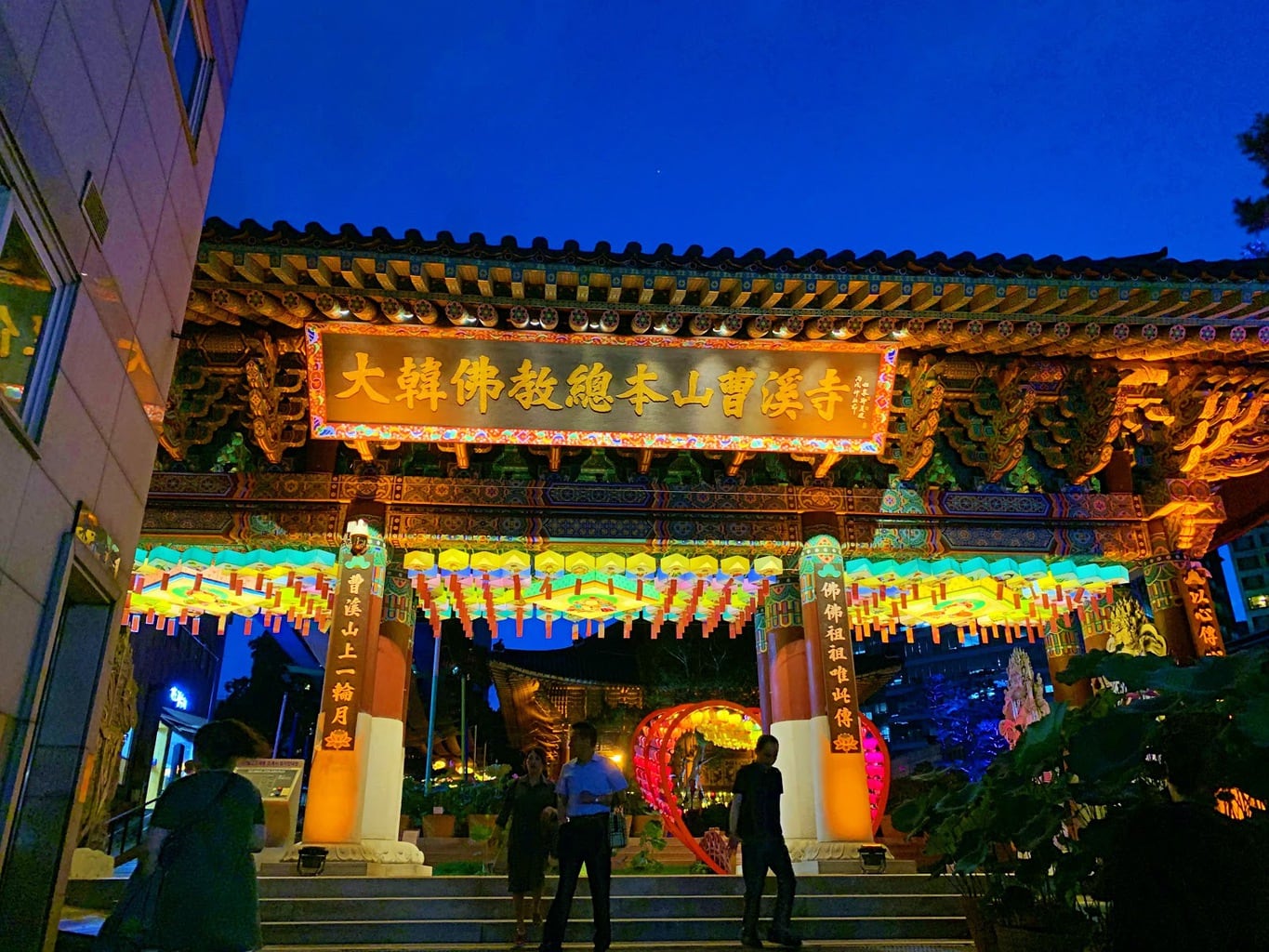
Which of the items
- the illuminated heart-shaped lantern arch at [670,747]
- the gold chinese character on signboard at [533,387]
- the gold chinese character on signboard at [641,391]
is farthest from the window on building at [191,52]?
the illuminated heart-shaped lantern arch at [670,747]

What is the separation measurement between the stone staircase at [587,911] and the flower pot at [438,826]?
7718mm

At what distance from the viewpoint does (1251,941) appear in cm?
234

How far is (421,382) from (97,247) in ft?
12.9

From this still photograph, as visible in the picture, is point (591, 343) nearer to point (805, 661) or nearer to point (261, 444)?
point (261, 444)

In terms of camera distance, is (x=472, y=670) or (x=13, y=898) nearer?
(x=13, y=898)

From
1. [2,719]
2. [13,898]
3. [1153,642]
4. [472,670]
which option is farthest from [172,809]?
[472,670]

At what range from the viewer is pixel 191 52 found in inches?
227

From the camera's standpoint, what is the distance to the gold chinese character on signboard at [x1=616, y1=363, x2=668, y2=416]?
8438 millimetres

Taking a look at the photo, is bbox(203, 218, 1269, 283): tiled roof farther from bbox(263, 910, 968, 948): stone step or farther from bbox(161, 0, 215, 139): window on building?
bbox(263, 910, 968, 948): stone step

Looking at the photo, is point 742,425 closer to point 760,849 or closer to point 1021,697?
point 760,849

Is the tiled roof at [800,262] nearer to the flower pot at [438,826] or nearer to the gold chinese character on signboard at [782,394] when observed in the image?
the gold chinese character on signboard at [782,394]

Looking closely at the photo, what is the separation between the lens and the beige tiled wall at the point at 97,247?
12.3 ft

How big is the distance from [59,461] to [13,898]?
82.5 inches

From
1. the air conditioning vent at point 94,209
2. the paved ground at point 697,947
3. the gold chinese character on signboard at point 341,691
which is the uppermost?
the air conditioning vent at point 94,209
